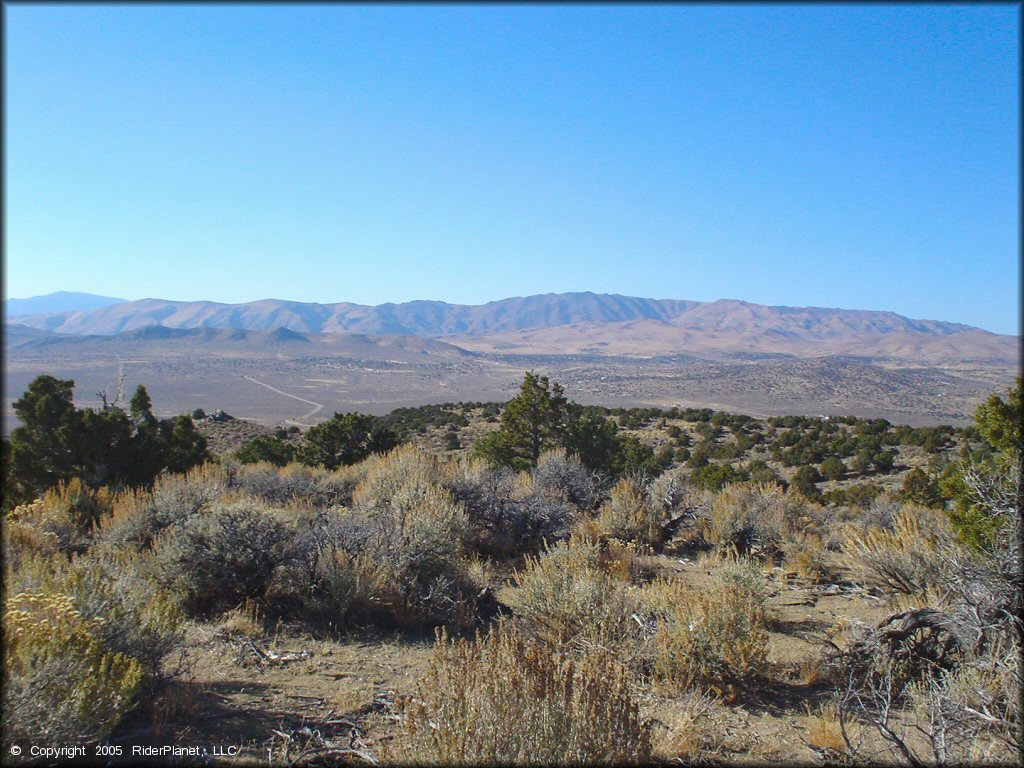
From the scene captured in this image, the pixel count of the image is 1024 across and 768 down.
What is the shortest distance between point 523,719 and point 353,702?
1.99m

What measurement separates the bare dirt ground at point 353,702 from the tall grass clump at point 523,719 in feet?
1.44

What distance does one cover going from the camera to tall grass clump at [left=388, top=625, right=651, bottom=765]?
283 centimetres

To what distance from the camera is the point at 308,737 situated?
3.82m

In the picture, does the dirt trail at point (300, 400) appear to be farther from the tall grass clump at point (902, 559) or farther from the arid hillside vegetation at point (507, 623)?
the tall grass clump at point (902, 559)

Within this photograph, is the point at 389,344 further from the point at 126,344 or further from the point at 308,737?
the point at 308,737

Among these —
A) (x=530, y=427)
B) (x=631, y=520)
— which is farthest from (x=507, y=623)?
(x=530, y=427)

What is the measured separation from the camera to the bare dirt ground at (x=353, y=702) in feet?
12.3

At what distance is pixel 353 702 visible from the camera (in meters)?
4.36

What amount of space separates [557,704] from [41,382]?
13.7 meters

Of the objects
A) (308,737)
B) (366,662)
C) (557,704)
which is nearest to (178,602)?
(366,662)

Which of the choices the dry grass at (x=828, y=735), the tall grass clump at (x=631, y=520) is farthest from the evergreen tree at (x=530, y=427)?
the dry grass at (x=828, y=735)

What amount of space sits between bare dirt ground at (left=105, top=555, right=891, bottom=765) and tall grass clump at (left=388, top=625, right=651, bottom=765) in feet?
1.44

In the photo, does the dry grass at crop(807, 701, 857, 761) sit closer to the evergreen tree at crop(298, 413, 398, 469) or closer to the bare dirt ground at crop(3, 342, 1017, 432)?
the evergreen tree at crop(298, 413, 398, 469)

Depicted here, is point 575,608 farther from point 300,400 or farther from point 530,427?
point 300,400
